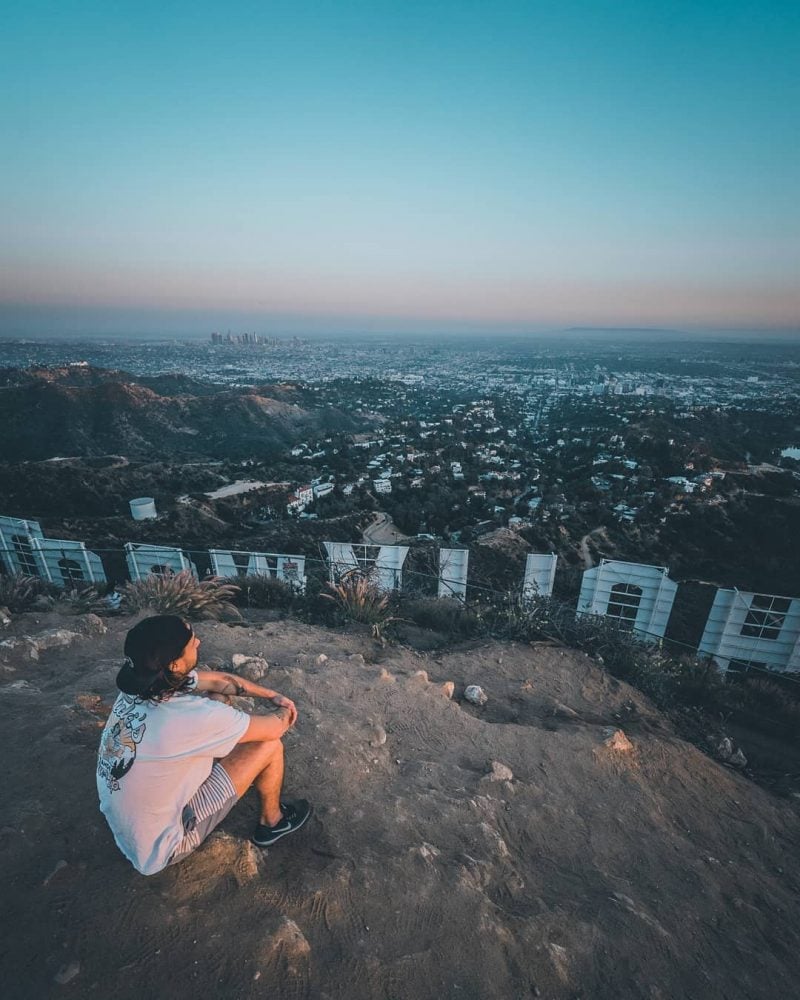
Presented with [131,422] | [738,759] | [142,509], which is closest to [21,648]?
[738,759]

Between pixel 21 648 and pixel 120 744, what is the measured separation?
311 cm

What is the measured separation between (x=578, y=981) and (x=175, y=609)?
15.2 feet

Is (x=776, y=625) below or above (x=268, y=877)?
below

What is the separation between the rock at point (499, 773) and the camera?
3034 millimetres

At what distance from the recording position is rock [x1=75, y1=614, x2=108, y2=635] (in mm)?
4430

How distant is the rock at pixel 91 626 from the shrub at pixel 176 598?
0.50 metres

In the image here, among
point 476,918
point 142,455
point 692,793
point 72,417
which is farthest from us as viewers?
point 72,417

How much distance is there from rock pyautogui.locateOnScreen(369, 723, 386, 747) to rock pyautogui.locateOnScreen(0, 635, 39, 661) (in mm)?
3005

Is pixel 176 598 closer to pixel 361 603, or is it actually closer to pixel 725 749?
pixel 361 603

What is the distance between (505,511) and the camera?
26.9m

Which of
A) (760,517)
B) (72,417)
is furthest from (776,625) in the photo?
(72,417)

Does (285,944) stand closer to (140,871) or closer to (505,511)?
(140,871)

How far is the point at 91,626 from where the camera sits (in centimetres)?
446

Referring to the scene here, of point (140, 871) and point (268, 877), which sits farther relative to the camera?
point (268, 877)
